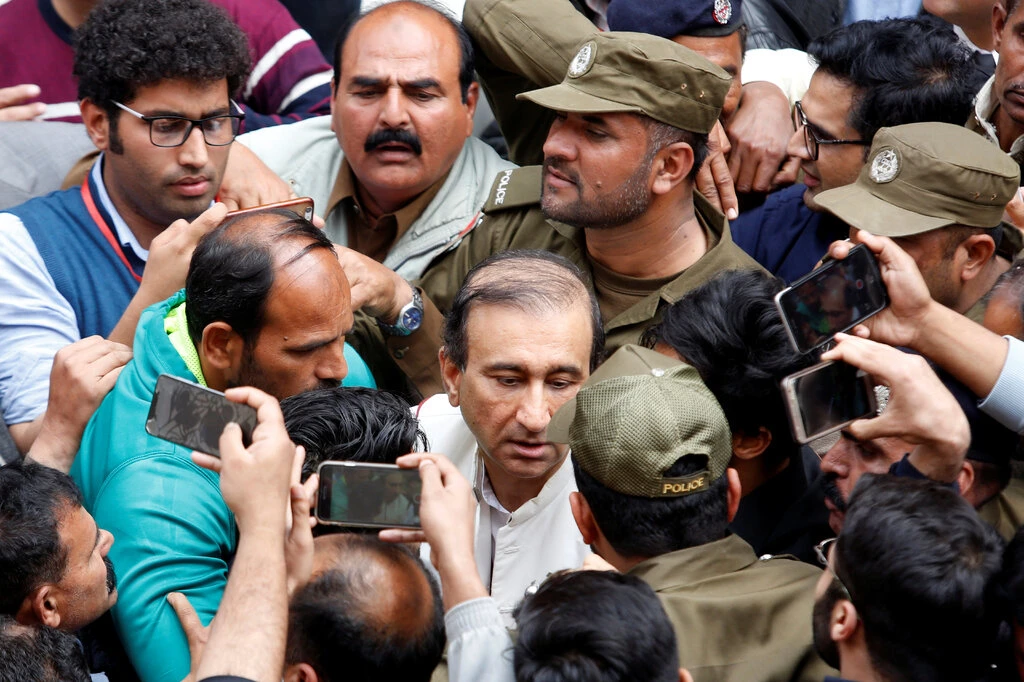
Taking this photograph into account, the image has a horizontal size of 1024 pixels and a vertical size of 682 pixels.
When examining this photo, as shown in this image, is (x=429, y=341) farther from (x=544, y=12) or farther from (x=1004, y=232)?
(x=1004, y=232)

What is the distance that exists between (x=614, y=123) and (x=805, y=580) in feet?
6.05

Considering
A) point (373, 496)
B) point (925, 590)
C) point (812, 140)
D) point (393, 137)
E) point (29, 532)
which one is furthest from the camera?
point (393, 137)

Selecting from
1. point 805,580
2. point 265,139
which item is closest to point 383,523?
point 805,580

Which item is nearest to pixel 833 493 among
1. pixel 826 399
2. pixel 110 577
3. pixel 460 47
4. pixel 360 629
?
pixel 826 399

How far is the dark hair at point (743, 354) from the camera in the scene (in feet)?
11.1

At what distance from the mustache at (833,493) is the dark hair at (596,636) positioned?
3.22 ft

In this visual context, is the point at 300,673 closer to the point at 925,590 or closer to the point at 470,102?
the point at 925,590

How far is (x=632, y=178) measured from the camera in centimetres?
403

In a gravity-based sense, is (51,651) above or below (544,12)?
below

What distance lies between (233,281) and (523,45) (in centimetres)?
173

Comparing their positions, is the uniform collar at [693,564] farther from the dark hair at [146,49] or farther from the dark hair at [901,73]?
the dark hair at [146,49]

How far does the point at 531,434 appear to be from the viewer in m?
3.27

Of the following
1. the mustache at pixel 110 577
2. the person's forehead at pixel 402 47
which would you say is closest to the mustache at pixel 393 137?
the person's forehead at pixel 402 47

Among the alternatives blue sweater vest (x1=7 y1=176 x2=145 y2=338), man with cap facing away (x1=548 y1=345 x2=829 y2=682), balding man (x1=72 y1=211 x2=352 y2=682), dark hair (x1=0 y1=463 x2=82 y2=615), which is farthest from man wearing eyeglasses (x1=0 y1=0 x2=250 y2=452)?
man with cap facing away (x1=548 y1=345 x2=829 y2=682)
